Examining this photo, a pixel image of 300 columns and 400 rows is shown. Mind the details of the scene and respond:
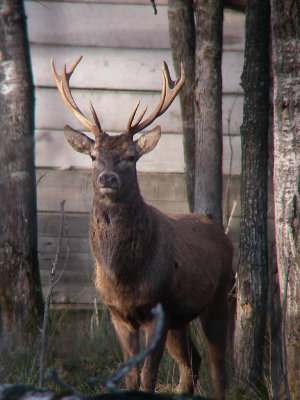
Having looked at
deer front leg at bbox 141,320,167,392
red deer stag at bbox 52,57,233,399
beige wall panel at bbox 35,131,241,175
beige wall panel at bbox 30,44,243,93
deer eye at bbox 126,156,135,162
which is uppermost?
beige wall panel at bbox 30,44,243,93

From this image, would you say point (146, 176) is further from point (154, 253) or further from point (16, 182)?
point (154, 253)

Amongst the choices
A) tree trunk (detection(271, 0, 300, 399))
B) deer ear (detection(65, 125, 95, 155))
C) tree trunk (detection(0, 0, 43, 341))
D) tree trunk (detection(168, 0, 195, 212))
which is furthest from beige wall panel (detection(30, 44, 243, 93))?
tree trunk (detection(271, 0, 300, 399))

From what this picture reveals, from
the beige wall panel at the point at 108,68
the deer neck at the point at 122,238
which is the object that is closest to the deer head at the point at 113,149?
the deer neck at the point at 122,238

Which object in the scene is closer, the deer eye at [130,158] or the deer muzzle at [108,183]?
the deer muzzle at [108,183]

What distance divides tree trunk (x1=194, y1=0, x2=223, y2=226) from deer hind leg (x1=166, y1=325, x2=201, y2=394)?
1054 mm

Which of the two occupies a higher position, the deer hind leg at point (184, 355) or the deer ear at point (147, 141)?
the deer ear at point (147, 141)

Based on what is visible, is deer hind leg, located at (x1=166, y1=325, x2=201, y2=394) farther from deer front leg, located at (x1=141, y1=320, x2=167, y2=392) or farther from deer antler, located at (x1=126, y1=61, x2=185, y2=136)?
deer antler, located at (x1=126, y1=61, x2=185, y2=136)

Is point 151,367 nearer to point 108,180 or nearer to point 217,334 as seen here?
point 217,334

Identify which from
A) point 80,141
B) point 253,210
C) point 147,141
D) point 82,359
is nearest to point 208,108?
point 147,141

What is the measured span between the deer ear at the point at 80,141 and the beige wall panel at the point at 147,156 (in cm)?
174

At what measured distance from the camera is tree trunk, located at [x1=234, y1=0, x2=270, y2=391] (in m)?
4.71

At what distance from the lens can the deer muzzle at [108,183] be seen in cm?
427

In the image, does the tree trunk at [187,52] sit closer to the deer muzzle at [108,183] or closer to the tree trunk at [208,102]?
the tree trunk at [208,102]

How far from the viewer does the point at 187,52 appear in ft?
18.7
